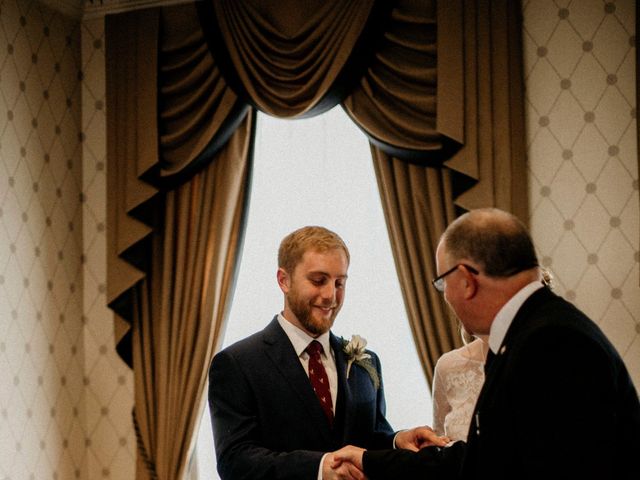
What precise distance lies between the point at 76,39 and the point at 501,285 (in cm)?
338

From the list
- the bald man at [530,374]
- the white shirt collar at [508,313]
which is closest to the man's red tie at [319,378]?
the bald man at [530,374]

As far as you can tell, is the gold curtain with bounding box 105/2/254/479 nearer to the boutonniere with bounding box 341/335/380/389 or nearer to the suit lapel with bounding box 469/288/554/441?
the boutonniere with bounding box 341/335/380/389

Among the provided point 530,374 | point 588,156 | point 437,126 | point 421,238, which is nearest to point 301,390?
point 530,374

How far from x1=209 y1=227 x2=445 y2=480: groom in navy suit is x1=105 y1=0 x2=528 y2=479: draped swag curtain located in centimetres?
110

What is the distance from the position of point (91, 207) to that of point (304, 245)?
2098 mm

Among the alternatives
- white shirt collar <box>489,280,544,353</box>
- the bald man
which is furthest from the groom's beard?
white shirt collar <box>489,280,544,353</box>

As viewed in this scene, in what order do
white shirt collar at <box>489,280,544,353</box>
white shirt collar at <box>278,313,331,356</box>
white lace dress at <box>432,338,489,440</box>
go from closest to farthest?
1. white shirt collar at <box>489,280,544,353</box>
2. white lace dress at <box>432,338,489,440</box>
3. white shirt collar at <box>278,313,331,356</box>

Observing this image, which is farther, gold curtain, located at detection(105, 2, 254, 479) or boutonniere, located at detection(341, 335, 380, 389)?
gold curtain, located at detection(105, 2, 254, 479)

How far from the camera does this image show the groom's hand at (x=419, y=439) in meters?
2.67

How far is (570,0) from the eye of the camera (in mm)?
3807

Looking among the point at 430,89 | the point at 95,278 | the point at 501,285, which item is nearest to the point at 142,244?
the point at 95,278

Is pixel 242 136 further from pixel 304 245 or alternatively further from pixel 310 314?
pixel 310 314

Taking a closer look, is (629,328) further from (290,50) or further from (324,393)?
(290,50)

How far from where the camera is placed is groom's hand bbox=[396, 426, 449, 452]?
267cm
